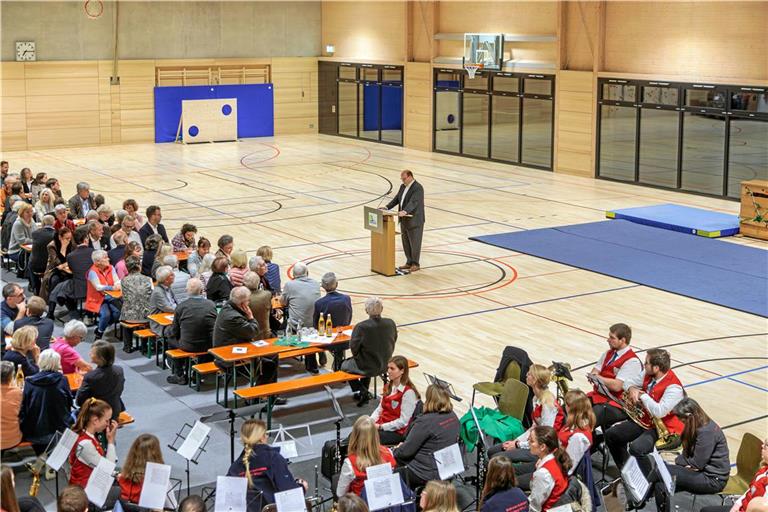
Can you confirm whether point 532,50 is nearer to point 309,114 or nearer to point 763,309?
point 309,114

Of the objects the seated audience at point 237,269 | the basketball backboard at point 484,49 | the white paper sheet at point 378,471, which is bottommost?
the white paper sheet at point 378,471

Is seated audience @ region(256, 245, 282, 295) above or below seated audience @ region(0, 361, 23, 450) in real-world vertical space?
above

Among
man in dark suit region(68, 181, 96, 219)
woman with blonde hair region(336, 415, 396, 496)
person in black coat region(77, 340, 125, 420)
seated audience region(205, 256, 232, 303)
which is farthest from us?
man in dark suit region(68, 181, 96, 219)

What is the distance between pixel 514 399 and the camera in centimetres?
889

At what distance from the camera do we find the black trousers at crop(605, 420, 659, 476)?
8.34m

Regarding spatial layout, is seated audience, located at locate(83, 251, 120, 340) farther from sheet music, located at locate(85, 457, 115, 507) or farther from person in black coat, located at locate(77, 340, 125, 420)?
sheet music, located at locate(85, 457, 115, 507)

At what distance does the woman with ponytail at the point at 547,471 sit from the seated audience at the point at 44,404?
3983 mm

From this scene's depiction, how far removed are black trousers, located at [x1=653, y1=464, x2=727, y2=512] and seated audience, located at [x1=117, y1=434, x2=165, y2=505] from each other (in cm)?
365

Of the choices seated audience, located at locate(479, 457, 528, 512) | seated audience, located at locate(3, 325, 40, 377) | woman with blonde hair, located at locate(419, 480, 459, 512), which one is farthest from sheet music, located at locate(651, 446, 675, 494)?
seated audience, located at locate(3, 325, 40, 377)

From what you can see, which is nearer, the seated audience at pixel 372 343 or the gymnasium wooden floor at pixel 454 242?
the seated audience at pixel 372 343

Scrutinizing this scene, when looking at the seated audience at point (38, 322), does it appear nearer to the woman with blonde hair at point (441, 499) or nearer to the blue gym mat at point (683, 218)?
the woman with blonde hair at point (441, 499)

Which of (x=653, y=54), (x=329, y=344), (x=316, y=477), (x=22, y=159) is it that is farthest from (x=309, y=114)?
(x=316, y=477)

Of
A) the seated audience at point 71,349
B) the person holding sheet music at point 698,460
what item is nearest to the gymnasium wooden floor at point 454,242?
the person holding sheet music at point 698,460

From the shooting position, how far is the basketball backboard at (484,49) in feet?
90.6
